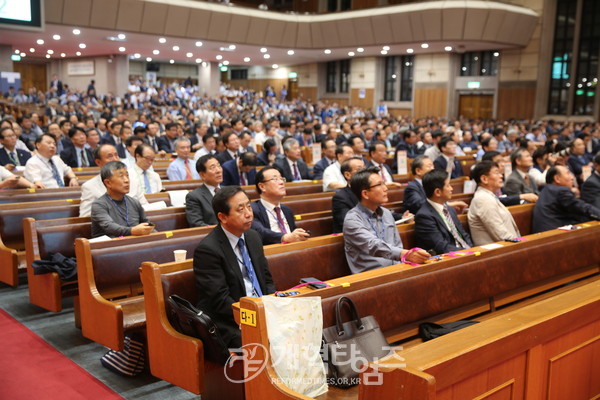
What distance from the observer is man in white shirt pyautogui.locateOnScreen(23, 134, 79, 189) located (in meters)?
5.60

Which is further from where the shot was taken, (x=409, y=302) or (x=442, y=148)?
(x=442, y=148)

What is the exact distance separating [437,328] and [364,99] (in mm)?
20970

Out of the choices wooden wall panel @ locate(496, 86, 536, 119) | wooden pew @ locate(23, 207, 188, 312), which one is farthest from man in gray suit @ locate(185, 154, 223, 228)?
wooden wall panel @ locate(496, 86, 536, 119)

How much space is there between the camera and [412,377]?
162 centimetres

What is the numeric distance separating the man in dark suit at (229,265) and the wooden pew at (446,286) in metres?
0.26

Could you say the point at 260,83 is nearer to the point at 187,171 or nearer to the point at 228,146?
the point at 228,146

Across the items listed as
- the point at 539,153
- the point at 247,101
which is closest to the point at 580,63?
the point at 247,101

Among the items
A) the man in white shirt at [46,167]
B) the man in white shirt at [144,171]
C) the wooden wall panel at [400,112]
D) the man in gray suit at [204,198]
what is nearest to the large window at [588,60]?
the wooden wall panel at [400,112]

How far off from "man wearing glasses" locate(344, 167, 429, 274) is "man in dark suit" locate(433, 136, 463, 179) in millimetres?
3980

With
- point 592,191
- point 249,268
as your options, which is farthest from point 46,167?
point 592,191

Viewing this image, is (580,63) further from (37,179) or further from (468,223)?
(37,179)

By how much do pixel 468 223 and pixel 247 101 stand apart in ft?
60.6

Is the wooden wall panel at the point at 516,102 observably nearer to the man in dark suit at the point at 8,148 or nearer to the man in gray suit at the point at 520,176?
the man in gray suit at the point at 520,176

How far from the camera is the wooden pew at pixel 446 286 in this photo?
223cm
